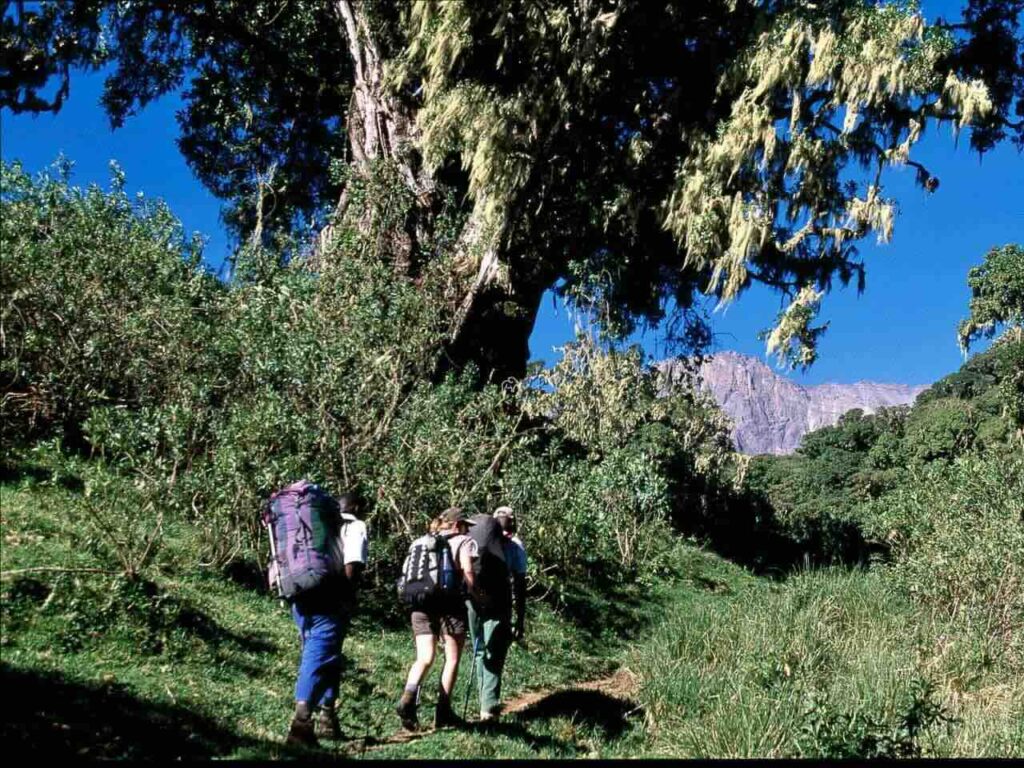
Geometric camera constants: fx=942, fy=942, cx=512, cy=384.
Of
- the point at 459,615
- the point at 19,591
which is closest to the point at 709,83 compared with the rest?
the point at 459,615

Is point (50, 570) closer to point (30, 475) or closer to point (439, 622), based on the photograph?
point (30, 475)

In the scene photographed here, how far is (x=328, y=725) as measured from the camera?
6039 mm

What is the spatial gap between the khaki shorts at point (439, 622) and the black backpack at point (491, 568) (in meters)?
0.22

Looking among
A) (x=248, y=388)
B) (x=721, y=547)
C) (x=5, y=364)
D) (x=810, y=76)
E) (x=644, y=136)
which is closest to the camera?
(x=5, y=364)

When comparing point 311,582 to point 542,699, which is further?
point 542,699

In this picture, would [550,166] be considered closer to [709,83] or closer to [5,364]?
[709,83]

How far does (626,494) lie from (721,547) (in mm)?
5257

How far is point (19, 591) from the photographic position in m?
5.98

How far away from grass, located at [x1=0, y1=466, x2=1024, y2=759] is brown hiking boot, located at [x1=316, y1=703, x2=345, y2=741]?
210mm

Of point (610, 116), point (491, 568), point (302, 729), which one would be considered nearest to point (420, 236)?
point (610, 116)

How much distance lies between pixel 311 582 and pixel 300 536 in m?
0.29

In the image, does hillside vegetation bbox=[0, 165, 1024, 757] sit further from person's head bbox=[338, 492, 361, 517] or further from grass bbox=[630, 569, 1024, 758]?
person's head bbox=[338, 492, 361, 517]

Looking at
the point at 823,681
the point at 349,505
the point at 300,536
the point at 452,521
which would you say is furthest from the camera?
the point at 823,681

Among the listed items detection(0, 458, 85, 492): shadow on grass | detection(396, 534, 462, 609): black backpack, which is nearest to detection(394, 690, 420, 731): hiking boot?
detection(396, 534, 462, 609): black backpack
